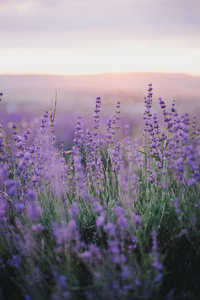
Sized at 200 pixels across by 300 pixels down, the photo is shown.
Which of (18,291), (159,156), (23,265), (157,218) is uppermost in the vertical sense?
(159,156)

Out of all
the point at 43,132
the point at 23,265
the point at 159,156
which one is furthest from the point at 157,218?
the point at 43,132

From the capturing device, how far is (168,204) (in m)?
2.46

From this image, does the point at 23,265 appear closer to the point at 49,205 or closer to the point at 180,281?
the point at 49,205

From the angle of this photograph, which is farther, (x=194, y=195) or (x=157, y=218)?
(x=194, y=195)

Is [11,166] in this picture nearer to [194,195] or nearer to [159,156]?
[159,156]

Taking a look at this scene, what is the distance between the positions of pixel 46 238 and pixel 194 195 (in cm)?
112

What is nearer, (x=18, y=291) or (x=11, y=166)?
(x=18, y=291)

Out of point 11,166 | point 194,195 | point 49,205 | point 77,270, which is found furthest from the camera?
point 11,166

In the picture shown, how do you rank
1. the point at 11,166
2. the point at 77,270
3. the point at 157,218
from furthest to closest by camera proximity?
1. the point at 11,166
2. the point at 157,218
3. the point at 77,270

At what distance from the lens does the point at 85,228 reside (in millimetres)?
2307

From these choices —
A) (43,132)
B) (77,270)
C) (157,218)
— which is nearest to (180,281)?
(157,218)

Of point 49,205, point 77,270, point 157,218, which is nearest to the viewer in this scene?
point 77,270

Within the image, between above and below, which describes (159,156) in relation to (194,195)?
above

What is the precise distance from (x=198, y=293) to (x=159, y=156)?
3.90 feet
